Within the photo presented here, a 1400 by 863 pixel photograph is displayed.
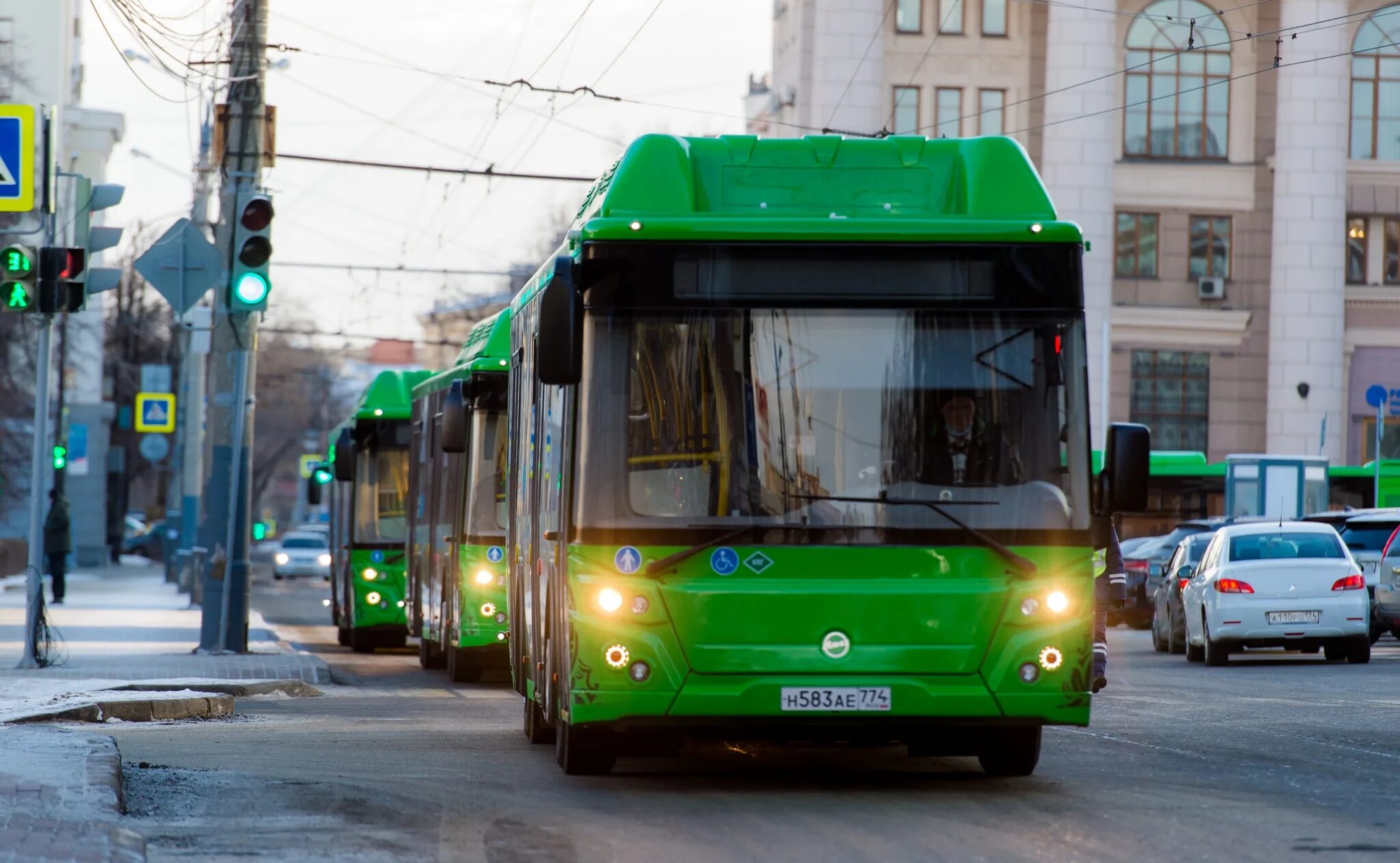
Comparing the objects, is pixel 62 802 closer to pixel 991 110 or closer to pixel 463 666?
pixel 463 666

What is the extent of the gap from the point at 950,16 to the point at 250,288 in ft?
132

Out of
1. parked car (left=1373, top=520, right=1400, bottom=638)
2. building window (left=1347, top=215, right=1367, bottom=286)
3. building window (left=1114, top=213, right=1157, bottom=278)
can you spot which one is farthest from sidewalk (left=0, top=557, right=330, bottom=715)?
building window (left=1347, top=215, right=1367, bottom=286)

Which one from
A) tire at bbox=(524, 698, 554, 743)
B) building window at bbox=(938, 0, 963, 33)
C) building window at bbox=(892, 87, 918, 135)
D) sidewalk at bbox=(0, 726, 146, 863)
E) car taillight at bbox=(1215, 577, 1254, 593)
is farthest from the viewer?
building window at bbox=(938, 0, 963, 33)

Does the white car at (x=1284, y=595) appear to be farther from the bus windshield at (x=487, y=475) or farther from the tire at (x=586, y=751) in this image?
the tire at (x=586, y=751)

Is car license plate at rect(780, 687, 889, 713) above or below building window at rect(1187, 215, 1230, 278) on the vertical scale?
below

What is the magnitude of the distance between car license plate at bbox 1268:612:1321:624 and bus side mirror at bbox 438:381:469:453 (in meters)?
9.06

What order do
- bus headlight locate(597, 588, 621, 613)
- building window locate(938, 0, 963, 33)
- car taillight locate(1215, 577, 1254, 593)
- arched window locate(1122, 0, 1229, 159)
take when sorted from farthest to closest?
building window locate(938, 0, 963, 33) → arched window locate(1122, 0, 1229, 159) → car taillight locate(1215, 577, 1254, 593) → bus headlight locate(597, 588, 621, 613)

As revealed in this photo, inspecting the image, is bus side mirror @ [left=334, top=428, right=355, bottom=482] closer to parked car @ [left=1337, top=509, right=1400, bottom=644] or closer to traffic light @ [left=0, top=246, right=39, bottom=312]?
traffic light @ [left=0, top=246, right=39, bottom=312]

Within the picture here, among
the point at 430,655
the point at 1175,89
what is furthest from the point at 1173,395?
the point at 430,655

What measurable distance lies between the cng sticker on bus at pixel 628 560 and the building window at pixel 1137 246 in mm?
49785

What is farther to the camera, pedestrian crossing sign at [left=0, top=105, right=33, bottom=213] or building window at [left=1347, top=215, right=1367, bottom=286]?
building window at [left=1347, top=215, right=1367, bottom=286]

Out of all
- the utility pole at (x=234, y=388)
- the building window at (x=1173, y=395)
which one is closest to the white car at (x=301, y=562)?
the building window at (x=1173, y=395)

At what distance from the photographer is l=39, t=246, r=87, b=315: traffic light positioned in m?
19.5

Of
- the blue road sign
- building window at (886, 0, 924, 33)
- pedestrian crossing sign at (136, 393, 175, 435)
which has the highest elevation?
building window at (886, 0, 924, 33)
